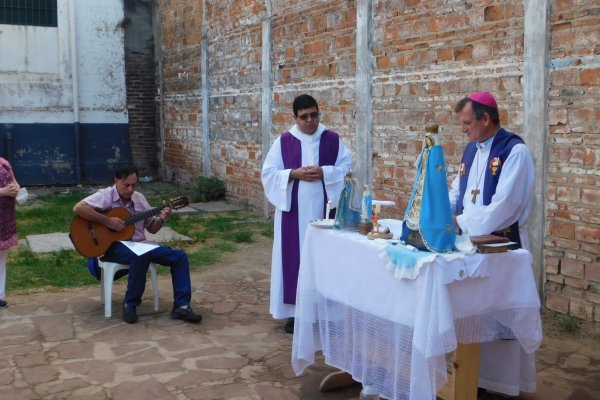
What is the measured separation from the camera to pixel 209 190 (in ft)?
43.4

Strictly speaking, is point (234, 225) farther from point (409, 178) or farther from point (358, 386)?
point (358, 386)

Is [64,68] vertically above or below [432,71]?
above

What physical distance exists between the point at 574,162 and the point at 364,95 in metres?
3.29

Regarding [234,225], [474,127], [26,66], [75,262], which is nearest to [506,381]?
[474,127]

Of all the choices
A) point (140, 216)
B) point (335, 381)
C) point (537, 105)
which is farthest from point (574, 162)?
point (140, 216)

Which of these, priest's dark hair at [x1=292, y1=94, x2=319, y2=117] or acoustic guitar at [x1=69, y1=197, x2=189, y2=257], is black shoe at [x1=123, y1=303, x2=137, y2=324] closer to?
acoustic guitar at [x1=69, y1=197, x2=189, y2=257]

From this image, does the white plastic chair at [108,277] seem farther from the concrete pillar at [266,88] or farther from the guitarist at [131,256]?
the concrete pillar at [266,88]

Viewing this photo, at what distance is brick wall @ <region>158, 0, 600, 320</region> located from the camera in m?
5.85

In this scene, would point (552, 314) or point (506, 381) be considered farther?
point (552, 314)

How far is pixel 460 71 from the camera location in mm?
7117

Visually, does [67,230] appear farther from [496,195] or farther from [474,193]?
[496,195]

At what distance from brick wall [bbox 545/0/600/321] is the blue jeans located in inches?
122

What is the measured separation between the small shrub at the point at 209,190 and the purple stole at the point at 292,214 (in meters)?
7.40

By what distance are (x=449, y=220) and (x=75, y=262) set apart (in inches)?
230
